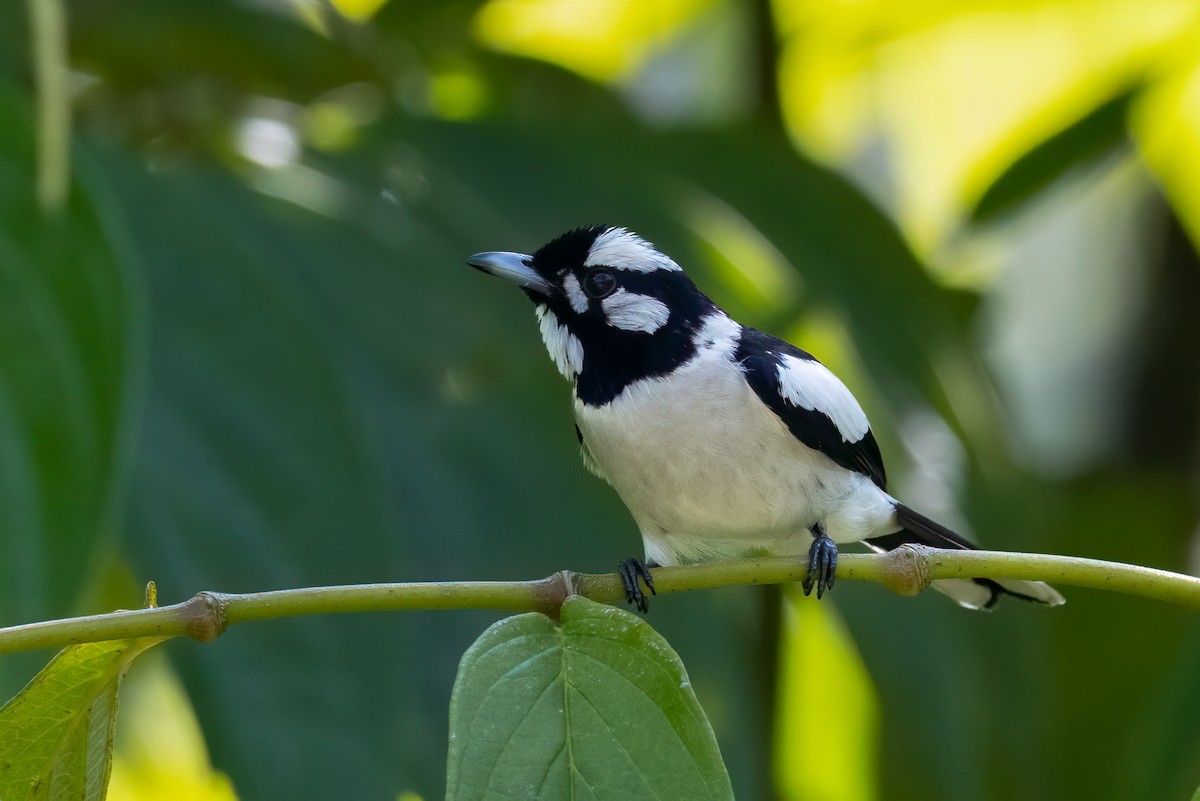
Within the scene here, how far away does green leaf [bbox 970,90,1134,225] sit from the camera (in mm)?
2666

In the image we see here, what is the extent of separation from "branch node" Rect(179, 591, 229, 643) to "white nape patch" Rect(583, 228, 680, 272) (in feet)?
3.05

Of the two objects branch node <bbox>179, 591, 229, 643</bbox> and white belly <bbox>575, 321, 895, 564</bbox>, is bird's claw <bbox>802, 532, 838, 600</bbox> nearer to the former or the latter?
white belly <bbox>575, 321, 895, 564</bbox>

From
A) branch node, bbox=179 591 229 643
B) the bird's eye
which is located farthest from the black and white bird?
branch node, bbox=179 591 229 643

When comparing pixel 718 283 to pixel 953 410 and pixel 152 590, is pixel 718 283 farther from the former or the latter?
pixel 152 590

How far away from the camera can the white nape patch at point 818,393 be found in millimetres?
1867

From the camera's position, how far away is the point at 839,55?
3289mm

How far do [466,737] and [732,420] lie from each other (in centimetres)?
87

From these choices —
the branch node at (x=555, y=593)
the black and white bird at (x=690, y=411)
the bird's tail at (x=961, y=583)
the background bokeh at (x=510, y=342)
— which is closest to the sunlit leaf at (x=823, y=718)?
the background bokeh at (x=510, y=342)

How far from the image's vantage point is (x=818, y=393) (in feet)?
6.15

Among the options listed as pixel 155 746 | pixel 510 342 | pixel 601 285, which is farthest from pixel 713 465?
pixel 155 746

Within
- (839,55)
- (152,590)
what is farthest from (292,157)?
(152,590)

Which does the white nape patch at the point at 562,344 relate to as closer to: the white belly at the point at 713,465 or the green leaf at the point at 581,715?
the white belly at the point at 713,465

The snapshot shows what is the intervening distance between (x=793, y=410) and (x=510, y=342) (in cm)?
101

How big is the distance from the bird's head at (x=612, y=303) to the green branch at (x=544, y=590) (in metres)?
0.69
